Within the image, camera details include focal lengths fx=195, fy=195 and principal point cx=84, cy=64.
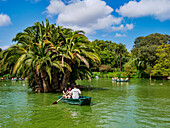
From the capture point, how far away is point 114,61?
98500 mm

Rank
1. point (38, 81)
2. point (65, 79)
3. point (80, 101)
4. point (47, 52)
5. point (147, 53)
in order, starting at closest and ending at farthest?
1. point (80, 101)
2. point (47, 52)
3. point (38, 81)
4. point (65, 79)
5. point (147, 53)

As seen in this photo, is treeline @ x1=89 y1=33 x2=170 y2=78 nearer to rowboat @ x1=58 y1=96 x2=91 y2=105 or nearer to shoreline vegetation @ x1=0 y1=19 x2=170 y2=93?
shoreline vegetation @ x1=0 y1=19 x2=170 y2=93

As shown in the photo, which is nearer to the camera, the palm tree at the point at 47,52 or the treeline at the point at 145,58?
the palm tree at the point at 47,52

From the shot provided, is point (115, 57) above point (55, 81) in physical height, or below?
above

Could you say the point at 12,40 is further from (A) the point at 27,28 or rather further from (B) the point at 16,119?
(B) the point at 16,119

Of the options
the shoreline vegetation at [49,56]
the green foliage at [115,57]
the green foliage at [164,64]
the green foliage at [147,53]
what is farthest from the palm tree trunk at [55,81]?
the green foliage at [115,57]

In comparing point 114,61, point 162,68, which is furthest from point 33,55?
point 114,61

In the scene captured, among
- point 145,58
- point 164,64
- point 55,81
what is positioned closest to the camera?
point 55,81

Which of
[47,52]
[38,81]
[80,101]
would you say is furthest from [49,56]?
[80,101]

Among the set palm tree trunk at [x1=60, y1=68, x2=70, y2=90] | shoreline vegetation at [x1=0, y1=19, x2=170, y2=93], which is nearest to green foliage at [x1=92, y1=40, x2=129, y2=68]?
shoreline vegetation at [x1=0, y1=19, x2=170, y2=93]

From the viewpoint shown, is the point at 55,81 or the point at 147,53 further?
the point at 147,53

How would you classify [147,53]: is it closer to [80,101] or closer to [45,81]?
[45,81]

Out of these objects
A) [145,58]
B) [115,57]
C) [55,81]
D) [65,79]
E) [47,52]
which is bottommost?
[55,81]

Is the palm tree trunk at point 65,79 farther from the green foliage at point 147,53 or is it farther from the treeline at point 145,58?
the green foliage at point 147,53
